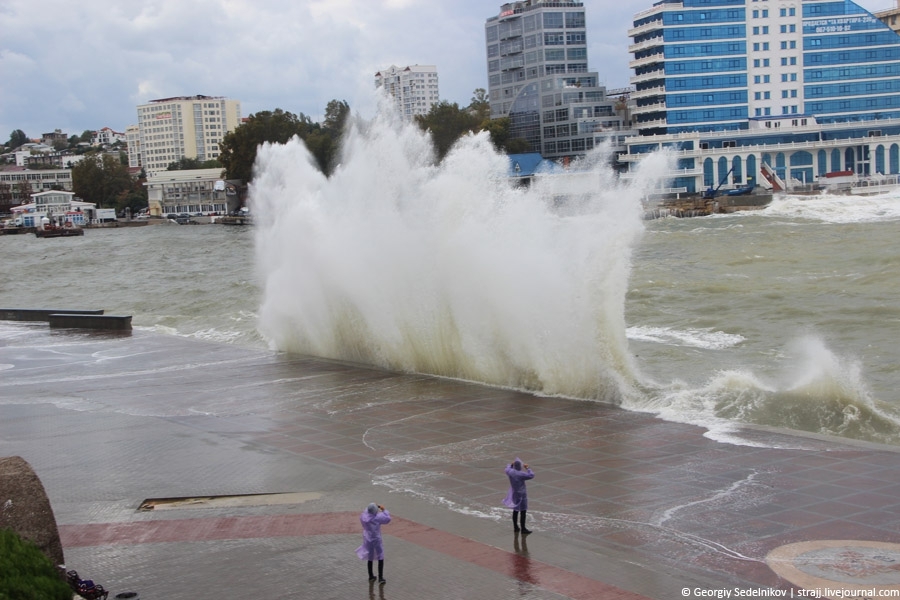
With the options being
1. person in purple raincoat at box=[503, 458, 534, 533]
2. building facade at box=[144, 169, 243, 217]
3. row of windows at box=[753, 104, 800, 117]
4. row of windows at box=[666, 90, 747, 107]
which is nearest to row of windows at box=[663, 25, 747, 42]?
row of windows at box=[666, 90, 747, 107]

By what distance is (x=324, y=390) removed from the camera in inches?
666

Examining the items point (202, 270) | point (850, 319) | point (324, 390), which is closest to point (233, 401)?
point (324, 390)

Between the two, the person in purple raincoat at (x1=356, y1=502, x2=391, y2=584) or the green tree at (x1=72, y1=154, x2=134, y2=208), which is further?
the green tree at (x1=72, y1=154, x2=134, y2=208)

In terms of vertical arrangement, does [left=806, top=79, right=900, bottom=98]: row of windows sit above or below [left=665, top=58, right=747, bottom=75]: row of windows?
below

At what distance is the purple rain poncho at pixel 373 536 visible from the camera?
7.63 m

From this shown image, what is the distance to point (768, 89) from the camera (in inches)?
3656

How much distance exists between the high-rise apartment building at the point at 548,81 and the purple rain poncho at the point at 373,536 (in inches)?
3821

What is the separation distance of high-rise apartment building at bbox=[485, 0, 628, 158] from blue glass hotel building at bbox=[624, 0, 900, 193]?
35.2 feet

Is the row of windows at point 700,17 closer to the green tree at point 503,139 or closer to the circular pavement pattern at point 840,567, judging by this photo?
the green tree at point 503,139

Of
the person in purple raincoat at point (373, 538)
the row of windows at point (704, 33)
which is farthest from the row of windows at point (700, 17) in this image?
the person in purple raincoat at point (373, 538)

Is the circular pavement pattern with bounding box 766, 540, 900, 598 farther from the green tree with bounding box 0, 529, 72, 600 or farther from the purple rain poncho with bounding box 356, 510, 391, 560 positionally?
the green tree with bounding box 0, 529, 72, 600

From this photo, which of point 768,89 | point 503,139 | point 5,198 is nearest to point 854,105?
point 768,89

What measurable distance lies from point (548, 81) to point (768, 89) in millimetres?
27225

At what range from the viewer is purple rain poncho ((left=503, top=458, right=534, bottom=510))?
8.59 meters
